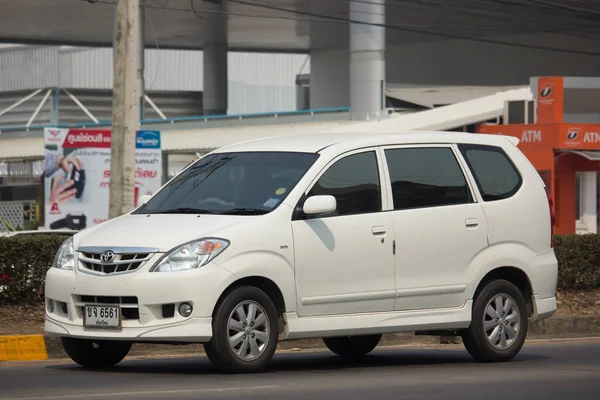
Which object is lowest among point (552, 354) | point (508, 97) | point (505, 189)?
point (552, 354)

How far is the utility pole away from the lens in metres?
16.2

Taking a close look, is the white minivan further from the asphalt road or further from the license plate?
the asphalt road

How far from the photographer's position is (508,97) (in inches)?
1363

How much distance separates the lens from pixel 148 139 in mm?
19688

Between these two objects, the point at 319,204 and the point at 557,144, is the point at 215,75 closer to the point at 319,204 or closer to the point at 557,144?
the point at 557,144

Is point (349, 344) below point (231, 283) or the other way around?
below

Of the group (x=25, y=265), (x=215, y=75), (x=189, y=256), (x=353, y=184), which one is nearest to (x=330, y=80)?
Result: (x=215, y=75)

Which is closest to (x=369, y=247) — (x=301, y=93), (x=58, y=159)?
(x=58, y=159)

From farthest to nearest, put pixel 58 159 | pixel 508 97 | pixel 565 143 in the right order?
pixel 508 97 < pixel 58 159 < pixel 565 143

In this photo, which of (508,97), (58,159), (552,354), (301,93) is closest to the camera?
(552,354)

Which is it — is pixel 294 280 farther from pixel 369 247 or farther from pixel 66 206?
pixel 66 206

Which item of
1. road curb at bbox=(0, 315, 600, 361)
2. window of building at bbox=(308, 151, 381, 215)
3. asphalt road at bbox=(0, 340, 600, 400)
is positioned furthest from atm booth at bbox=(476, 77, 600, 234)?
window of building at bbox=(308, 151, 381, 215)

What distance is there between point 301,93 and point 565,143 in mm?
43308

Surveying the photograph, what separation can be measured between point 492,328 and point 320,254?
1.97m
